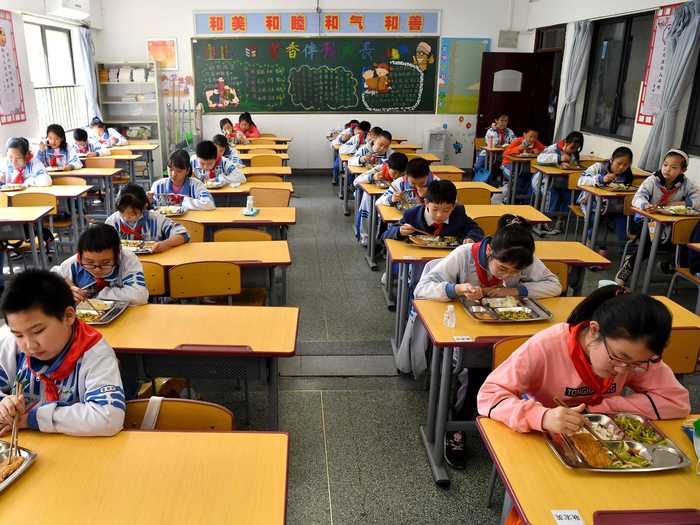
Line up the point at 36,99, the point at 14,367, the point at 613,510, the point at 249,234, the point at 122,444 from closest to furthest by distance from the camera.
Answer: the point at 613,510, the point at 122,444, the point at 14,367, the point at 249,234, the point at 36,99

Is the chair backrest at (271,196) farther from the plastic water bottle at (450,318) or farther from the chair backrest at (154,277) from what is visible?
the plastic water bottle at (450,318)

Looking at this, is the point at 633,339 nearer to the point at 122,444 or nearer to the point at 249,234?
the point at 122,444

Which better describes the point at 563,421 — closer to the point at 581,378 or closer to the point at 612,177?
the point at 581,378

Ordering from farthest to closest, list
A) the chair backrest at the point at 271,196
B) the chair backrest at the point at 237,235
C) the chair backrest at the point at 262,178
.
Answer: the chair backrest at the point at 262,178 < the chair backrest at the point at 271,196 < the chair backrest at the point at 237,235

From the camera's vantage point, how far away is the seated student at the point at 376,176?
5.30 meters

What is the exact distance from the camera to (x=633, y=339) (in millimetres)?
1443

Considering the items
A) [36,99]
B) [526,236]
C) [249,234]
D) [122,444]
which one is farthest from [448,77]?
[122,444]

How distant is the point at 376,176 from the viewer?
5.59 meters

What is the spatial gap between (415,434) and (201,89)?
8566 mm

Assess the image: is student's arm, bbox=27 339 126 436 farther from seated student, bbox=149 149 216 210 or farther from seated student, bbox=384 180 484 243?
seated student, bbox=149 149 216 210

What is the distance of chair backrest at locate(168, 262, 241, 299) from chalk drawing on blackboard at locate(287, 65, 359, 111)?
25.0ft

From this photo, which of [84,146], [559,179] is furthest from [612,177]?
[84,146]

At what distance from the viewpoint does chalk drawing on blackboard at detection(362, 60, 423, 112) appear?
32.1 ft

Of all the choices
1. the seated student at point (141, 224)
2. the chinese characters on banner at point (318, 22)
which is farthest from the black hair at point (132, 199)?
the chinese characters on banner at point (318, 22)
